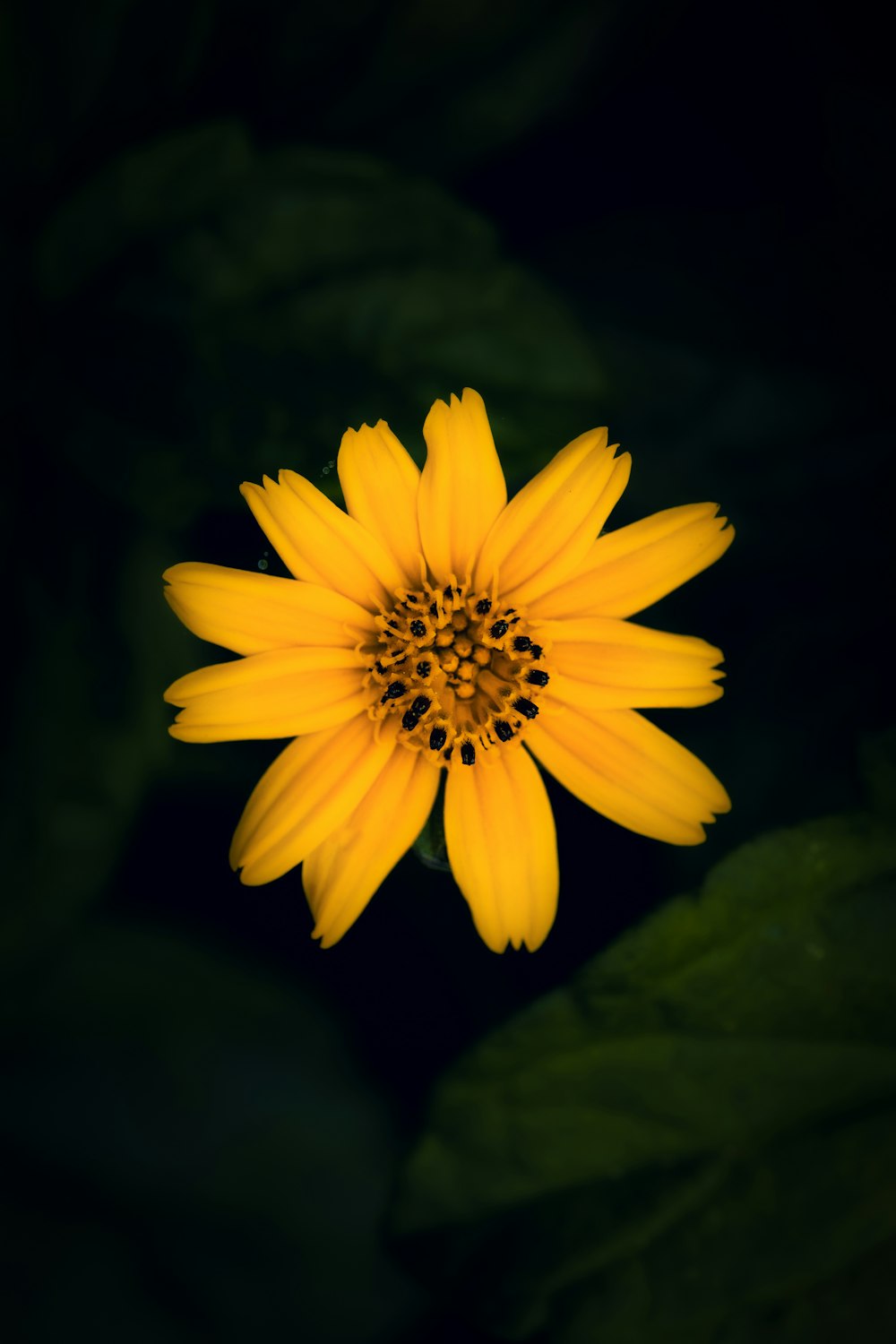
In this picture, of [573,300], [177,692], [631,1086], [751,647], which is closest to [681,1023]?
[631,1086]

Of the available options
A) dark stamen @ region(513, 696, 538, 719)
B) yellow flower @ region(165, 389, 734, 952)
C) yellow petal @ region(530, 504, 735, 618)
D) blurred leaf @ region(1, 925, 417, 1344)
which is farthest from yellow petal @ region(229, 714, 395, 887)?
blurred leaf @ region(1, 925, 417, 1344)

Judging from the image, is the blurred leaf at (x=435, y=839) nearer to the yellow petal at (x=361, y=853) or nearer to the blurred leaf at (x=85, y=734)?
the yellow petal at (x=361, y=853)

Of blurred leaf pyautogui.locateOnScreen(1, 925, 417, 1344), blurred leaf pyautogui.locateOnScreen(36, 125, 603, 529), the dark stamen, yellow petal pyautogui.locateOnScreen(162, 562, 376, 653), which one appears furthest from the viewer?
blurred leaf pyautogui.locateOnScreen(1, 925, 417, 1344)

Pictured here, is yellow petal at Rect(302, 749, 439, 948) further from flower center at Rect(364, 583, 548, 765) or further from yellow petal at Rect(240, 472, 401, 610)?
yellow petal at Rect(240, 472, 401, 610)

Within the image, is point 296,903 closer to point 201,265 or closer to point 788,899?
point 788,899

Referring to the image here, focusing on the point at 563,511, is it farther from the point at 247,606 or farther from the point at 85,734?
the point at 85,734

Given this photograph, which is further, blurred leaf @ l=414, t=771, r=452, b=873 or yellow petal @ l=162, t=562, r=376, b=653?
blurred leaf @ l=414, t=771, r=452, b=873

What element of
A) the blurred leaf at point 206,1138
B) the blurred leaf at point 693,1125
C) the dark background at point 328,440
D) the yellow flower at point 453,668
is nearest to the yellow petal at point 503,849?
the yellow flower at point 453,668

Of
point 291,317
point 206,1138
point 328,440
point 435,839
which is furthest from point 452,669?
point 206,1138
